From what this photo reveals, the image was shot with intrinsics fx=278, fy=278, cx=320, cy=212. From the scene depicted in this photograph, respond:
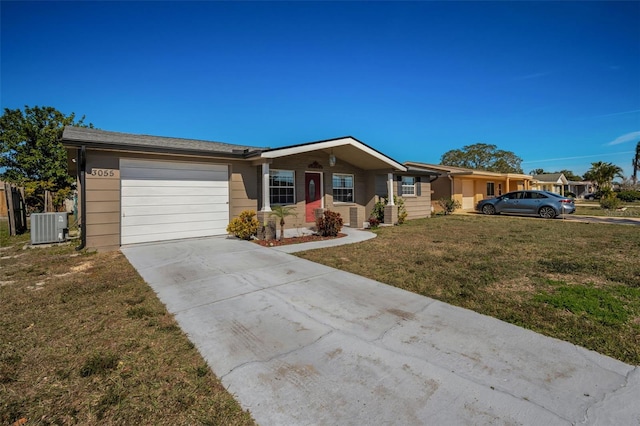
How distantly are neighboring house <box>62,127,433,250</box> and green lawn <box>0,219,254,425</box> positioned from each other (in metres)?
3.46

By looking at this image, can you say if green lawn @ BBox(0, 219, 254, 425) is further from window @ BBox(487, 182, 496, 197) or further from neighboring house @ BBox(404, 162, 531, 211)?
window @ BBox(487, 182, 496, 197)

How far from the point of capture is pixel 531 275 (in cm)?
530

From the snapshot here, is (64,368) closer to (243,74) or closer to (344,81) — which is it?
(243,74)

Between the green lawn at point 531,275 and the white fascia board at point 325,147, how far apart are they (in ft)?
12.6

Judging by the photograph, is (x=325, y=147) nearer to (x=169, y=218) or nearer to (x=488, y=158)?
(x=169, y=218)

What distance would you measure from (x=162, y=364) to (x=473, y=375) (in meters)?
2.83

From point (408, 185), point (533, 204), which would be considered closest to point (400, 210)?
point (408, 185)

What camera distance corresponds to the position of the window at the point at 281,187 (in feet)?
35.9

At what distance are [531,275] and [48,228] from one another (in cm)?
1281

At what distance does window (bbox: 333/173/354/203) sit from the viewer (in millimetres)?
12867

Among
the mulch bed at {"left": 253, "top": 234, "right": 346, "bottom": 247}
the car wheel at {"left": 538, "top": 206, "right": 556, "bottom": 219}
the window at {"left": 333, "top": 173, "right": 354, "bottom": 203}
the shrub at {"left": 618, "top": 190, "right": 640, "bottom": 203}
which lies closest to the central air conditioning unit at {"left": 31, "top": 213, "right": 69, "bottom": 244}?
the mulch bed at {"left": 253, "top": 234, "right": 346, "bottom": 247}

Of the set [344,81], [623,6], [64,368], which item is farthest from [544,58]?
[64,368]

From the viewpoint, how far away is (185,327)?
11.0 ft

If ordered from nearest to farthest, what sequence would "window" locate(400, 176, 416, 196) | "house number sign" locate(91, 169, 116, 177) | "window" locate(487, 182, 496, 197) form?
"house number sign" locate(91, 169, 116, 177) < "window" locate(400, 176, 416, 196) < "window" locate(487, 182, 496, 197)
